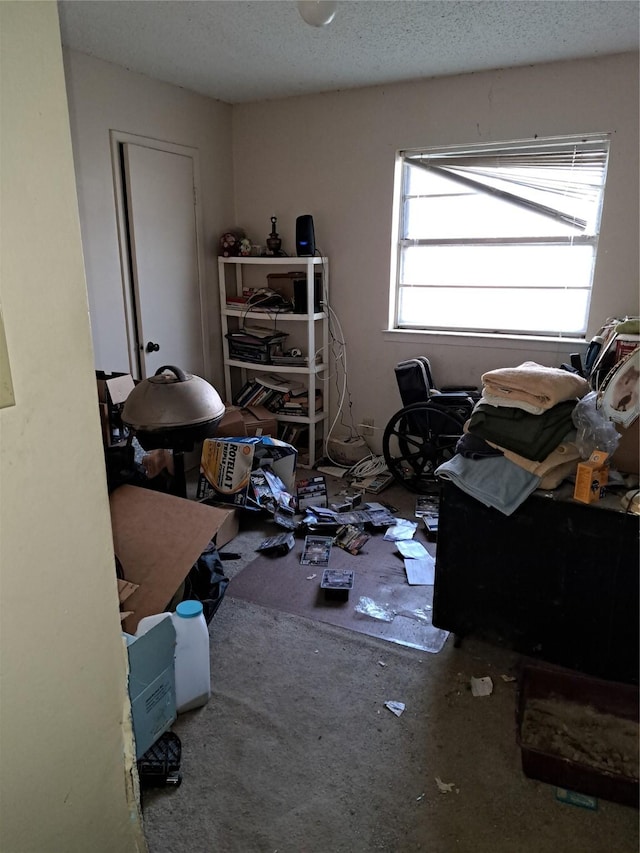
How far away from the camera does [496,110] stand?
129 inches

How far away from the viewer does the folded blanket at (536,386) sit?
6.26 ft

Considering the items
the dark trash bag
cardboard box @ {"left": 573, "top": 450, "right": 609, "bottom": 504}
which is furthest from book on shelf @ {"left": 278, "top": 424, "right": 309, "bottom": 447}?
cardboard box @ {"left": 573, "top": 450, "right": 609, "bottom": 504}

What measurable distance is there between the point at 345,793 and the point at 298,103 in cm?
392

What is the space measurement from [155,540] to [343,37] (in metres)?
2.56

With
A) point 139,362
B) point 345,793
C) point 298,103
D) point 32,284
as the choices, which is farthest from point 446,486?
point 298,103

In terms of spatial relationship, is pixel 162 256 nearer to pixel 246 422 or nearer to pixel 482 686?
pixel 246 422

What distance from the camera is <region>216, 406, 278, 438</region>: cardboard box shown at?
355 centimetres

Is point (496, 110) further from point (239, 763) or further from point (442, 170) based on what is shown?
point (239, 763)

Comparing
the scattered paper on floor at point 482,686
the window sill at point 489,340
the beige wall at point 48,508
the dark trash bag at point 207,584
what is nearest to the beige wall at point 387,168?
the window sill at point 489,340

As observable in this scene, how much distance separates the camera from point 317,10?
2020 mm

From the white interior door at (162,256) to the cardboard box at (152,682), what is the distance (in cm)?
226

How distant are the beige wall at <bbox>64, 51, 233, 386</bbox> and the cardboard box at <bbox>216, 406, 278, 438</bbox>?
27.7 inches

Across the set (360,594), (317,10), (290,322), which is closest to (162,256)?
(290,322)

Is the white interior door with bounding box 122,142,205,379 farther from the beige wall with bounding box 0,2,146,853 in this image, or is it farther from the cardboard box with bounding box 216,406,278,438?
the beige wall with bounding box 0,2,146,853
